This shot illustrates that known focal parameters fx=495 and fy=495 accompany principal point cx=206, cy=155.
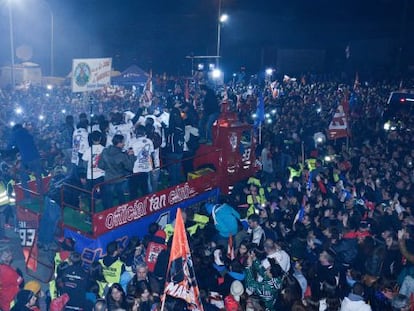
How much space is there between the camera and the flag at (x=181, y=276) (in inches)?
278

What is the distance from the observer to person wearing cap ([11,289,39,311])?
714 cm

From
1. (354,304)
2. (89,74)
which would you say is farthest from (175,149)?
(354,304)

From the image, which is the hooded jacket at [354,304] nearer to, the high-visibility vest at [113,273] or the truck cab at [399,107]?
the high-visibility vest at [113,273]

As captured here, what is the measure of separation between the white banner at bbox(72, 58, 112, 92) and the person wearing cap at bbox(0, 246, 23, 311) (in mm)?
5114

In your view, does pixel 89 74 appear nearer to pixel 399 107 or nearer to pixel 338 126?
pixel 338 126

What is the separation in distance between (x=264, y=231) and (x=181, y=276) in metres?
3.34

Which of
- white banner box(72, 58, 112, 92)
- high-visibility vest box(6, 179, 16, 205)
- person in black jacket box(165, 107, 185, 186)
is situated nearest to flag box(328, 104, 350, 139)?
person in black jacket box(165, 107, 185, 186)

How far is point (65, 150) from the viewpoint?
14789 millimetres

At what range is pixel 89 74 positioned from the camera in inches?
483

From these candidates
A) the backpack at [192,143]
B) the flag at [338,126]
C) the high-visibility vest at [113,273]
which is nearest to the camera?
the high-visibility vest at [113,273]

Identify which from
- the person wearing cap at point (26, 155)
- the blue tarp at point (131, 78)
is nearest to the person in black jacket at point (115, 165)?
the person wearing cap at point (26, 155)

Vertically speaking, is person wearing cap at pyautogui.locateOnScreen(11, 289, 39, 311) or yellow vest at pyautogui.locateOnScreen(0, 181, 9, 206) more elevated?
yellow vest at pyautogui.locateOnScreen(0, 181, 9, 206)

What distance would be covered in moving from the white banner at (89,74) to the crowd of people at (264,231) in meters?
0.81

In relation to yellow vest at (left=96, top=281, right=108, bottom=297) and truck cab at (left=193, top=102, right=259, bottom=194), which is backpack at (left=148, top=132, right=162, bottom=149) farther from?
yellow vest at (left=96, top=281, right=108, bottom=297)
